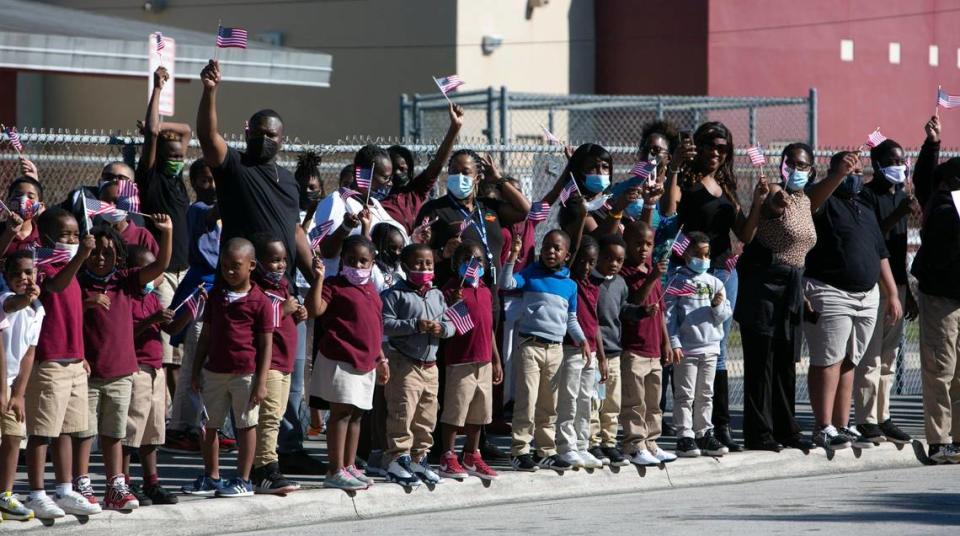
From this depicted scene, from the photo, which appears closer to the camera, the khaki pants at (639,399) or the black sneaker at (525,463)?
the black sneaker at (525,463)

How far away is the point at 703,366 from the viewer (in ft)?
35.5

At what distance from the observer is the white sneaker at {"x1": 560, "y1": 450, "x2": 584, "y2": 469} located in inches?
399

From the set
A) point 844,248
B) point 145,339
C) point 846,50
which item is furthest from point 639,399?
point 846,50

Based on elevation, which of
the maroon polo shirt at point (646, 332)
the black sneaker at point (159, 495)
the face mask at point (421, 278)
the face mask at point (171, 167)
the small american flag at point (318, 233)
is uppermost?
the face mask at point (171, 167)

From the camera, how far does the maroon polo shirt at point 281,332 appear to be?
8.97 m

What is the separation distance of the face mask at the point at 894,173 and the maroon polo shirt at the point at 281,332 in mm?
4659

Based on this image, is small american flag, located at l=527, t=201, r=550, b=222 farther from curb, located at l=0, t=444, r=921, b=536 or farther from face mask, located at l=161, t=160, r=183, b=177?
face mask, located at l=161, t=160, r=183, b=177

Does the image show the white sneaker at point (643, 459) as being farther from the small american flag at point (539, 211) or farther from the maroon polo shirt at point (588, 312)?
the small american flag at point (539, 211)

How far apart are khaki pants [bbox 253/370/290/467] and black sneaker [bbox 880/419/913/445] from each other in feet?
15.4

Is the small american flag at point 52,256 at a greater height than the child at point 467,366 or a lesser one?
greater

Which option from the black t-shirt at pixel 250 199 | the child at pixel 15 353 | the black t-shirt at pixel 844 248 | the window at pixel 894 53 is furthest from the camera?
the window at pixel 894 53

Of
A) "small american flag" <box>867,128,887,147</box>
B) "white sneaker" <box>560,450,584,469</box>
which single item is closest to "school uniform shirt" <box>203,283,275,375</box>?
"white sneaker" <box>560,450,584,469</box>

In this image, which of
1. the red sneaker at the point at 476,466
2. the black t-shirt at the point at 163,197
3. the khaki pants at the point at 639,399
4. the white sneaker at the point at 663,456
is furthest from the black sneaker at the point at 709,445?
the black t-shirt at the point at 163,197

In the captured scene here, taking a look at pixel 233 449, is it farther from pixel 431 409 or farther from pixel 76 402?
pixel 76 402
